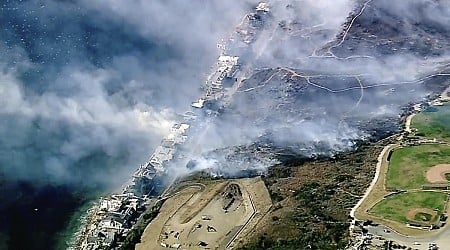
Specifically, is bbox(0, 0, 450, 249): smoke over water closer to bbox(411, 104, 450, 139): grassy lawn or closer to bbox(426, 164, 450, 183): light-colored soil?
bbox(411, 104, 450, 139): grassy lawn

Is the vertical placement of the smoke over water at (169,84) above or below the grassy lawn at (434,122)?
above

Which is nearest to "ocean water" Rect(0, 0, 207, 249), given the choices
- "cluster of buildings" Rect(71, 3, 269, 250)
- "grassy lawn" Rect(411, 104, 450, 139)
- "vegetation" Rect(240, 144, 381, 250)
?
"cluster of buildings" Rect(71, 3, 269, 250)

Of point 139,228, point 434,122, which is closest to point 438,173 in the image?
point 434,122

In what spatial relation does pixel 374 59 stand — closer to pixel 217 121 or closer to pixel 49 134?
pixel 217 121

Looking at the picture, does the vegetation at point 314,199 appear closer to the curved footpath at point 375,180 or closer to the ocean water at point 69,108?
the curved footpath at point 375,180

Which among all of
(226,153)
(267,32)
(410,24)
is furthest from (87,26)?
(410,24)

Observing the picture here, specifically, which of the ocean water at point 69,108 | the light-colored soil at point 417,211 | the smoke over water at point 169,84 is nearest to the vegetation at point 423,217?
the light-colored soil at point 417,211
